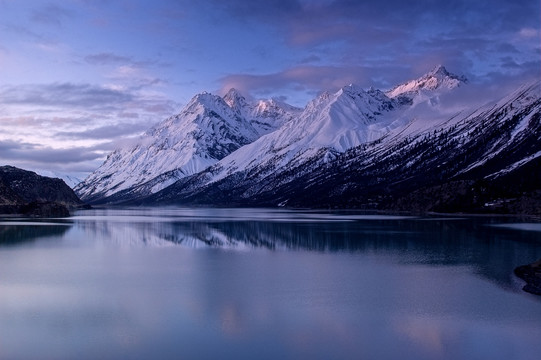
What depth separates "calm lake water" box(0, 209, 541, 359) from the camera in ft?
92.8

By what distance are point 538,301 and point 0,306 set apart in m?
33.3

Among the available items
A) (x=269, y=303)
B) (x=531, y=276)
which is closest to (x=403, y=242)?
(x=531, y=276)

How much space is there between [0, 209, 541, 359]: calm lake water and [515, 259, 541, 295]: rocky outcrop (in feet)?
2.56

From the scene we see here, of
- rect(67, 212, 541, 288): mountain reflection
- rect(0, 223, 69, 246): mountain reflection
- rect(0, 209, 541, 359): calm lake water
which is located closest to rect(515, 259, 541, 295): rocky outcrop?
rect(0, 209, 541, 359): calm lake water

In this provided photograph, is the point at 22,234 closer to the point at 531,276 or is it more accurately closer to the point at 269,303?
the point at 269,303

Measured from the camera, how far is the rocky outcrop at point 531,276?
42156mm

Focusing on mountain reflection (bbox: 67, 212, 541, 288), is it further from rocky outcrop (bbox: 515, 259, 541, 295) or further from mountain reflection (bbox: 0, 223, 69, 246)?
mountain reflection (bbox: 0, 223, 69, 246)

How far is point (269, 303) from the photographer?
38.6 meters

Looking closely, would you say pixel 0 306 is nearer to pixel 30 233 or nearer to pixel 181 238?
pixel 181 238

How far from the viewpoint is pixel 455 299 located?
39.8 m

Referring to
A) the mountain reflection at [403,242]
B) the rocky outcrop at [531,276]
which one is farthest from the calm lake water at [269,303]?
the rocky outcrop at [531,276]

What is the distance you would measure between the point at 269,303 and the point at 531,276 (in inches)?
848

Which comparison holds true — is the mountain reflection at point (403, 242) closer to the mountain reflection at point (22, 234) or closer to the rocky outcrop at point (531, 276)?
the rocky outcrop at point (531, 276)

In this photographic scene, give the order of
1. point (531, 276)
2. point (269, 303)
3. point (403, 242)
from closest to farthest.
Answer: point (269, 303) < point (531, 276) < point (403, 242)
